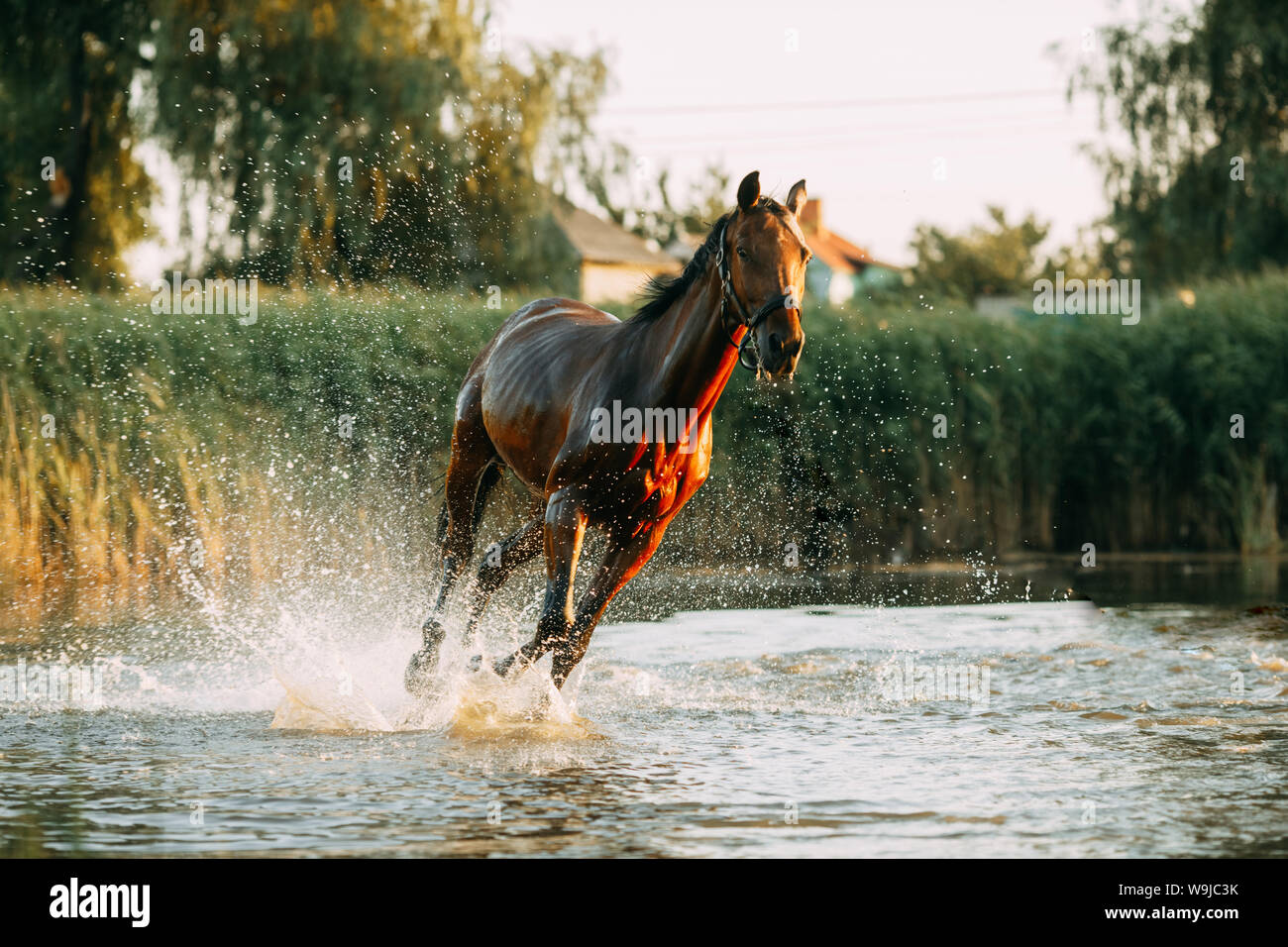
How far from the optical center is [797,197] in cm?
707

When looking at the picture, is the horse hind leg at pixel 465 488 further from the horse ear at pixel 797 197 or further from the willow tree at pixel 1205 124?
the willow tree at pixel 1205 124

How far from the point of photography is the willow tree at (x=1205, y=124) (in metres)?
30.4

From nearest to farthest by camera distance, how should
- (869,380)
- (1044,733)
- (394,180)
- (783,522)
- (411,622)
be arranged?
(1044,733), (411,622), (783,522), (869,380), (394,180)

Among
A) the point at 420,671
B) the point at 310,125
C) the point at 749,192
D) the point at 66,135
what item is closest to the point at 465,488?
the point at 420,671

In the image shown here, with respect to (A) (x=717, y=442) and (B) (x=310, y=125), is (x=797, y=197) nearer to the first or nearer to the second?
(A) (x=717, y=442)

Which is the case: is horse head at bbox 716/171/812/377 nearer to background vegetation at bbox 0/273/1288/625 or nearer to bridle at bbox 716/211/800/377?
bridle at bbox 716/211/800/377

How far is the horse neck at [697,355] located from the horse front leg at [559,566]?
636mm

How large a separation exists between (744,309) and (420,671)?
2972 millimetres

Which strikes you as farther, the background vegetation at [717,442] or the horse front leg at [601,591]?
the background vegetation at [717,442]

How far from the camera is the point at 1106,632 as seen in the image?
11.0 meters

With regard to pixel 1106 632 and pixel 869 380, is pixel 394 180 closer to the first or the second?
pixel 869 380

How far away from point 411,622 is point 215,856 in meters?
5.96

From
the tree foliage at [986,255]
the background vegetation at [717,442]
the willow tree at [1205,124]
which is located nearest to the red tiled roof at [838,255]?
the tree foliage at [986,255]
